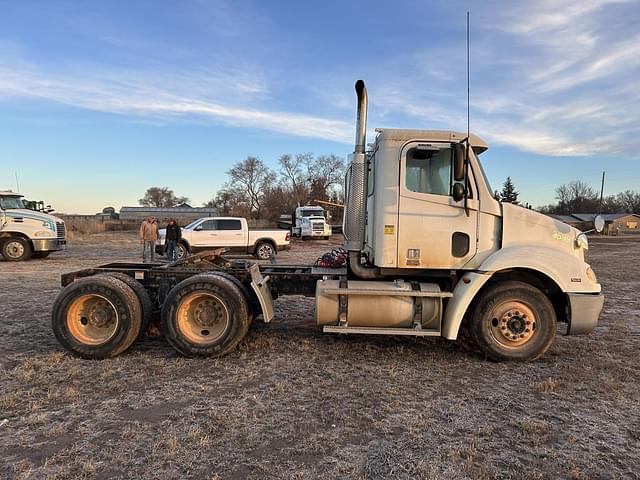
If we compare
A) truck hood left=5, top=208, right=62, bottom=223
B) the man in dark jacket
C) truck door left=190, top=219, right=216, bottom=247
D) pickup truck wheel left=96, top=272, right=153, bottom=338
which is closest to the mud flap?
pickup truck wheel left=96, top=272, right=153, bottom=338

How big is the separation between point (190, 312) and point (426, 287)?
305cm

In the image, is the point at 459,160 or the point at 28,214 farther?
the point at 28,214

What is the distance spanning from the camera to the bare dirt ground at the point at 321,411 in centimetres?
317

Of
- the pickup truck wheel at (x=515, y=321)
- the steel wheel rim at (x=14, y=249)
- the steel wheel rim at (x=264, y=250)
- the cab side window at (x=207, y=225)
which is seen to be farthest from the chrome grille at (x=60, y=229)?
the pickup truck wheel at (x=515, y=321)

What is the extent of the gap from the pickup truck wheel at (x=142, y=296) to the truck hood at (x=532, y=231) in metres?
4.67

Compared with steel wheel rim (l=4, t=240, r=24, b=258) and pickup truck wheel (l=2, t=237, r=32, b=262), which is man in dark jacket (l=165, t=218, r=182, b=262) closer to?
pickup truck wheel (l=2, t=237, r=32, b=262)

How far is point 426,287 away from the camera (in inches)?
214

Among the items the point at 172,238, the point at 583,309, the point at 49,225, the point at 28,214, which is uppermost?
the point at 28,214

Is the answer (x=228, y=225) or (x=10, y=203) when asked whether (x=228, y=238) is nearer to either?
(x=228, y=225)

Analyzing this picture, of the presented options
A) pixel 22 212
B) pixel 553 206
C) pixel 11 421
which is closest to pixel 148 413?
pixel 11 421

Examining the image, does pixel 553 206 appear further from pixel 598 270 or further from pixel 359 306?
pixel 359 306

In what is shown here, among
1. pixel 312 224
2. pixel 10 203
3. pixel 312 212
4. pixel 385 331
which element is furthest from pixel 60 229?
pixel 312 212

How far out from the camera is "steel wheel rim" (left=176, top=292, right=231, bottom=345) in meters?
5.42

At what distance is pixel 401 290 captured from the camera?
531cm
